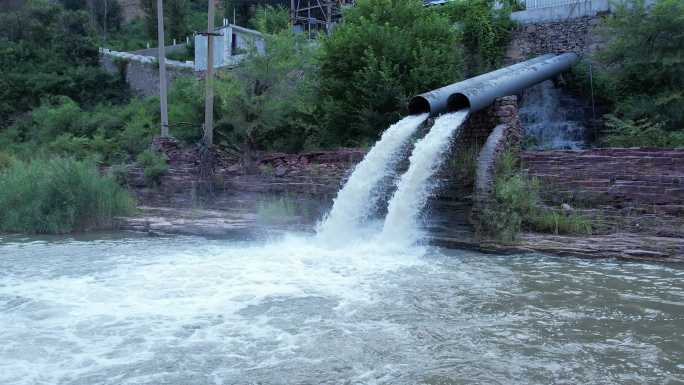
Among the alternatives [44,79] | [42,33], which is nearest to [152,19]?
[42,33]

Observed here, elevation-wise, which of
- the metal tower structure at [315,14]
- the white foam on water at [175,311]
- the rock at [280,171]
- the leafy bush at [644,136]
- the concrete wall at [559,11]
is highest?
the metal tower structure at [315,14]

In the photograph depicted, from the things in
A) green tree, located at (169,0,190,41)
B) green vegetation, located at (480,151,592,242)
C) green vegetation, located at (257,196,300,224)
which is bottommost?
green vegetation, located at (257,196,300,224)

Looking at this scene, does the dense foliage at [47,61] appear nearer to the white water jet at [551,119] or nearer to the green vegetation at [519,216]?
the white water jet at [551,119]

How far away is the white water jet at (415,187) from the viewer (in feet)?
28.1

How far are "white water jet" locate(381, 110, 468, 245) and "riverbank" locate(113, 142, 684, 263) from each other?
33 centimetres

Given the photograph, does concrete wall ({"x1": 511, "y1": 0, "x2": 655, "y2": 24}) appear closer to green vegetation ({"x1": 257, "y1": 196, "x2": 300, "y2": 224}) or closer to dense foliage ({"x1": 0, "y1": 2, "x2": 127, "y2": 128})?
green vegetation ({"x1": 257, "y1": 196, "x2": 300, "y2": 224})

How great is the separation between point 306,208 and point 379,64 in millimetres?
4019

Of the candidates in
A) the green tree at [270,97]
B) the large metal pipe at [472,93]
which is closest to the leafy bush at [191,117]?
the green tree at [270,97]

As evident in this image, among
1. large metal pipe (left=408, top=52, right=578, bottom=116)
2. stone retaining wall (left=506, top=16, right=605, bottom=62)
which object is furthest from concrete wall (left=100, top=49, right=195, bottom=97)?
large metal pipe (left=408, top=52, right=578, bottom=116)

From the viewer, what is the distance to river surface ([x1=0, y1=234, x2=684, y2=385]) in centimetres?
373

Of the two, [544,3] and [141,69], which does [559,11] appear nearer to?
[544,3]

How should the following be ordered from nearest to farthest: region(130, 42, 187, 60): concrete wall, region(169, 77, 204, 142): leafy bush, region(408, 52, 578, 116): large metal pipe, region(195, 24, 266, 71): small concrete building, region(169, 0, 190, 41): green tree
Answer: region(408, 52, 578, 116): large metal pipe
region(169, 77, 204, 142): leafy bush
region(195, 24, 266, 71): small concrete building
region(130, 42, 187, 60): concrete wall
region(169, 0, 190, 41): green tree

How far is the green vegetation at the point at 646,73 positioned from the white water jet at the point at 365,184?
4.09m

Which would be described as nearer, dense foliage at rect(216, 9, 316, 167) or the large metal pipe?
the large metal pipe
